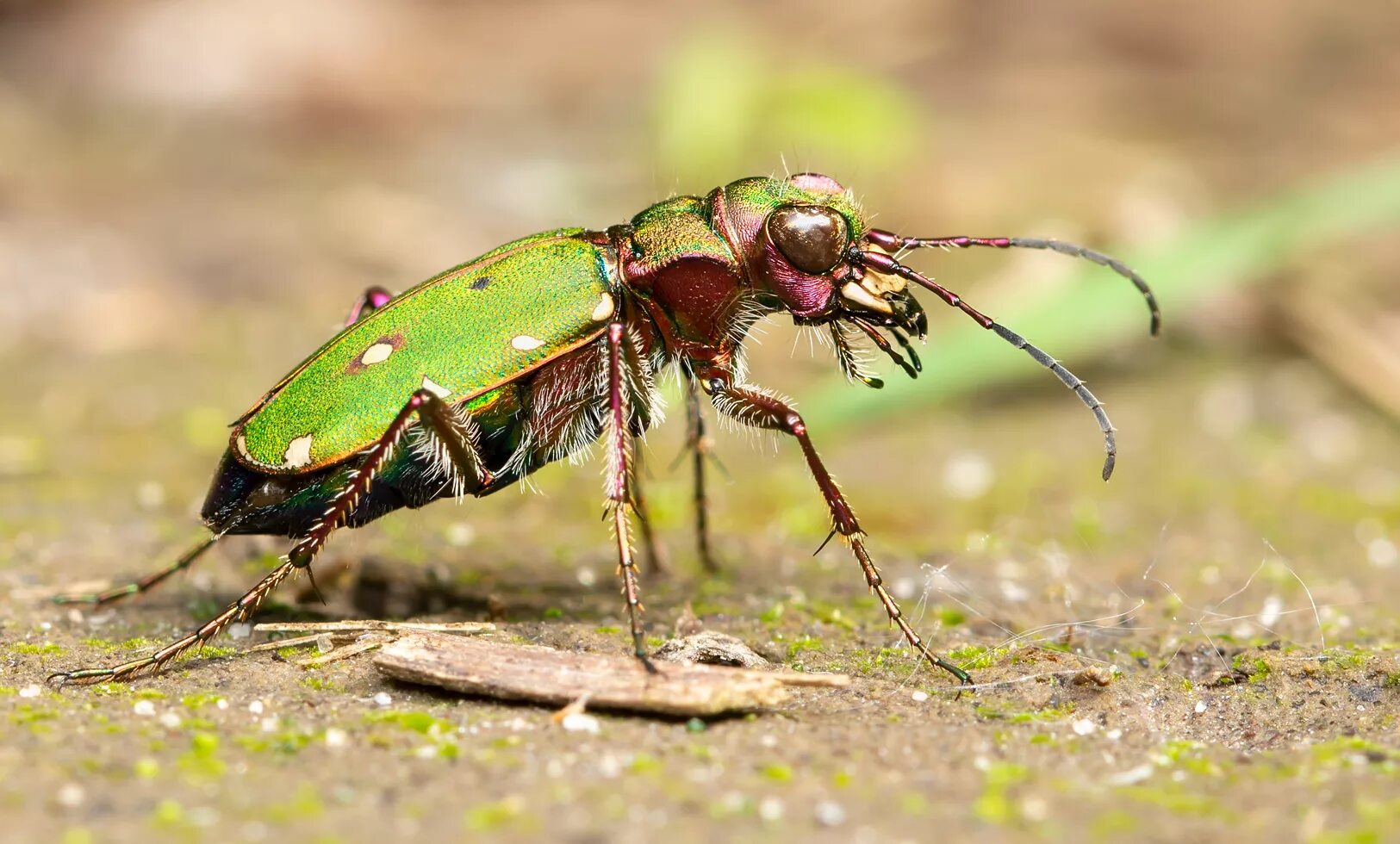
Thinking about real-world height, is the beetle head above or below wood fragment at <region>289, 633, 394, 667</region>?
above

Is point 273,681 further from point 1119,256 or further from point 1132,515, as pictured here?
point 1119,256

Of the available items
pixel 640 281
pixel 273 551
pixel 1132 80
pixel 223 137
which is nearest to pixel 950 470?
pixel 640 281

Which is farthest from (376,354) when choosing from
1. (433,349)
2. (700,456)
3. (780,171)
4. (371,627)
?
(780,171)

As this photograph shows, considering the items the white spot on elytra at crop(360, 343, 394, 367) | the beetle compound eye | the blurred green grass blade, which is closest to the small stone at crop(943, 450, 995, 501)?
the blurred green grass blade

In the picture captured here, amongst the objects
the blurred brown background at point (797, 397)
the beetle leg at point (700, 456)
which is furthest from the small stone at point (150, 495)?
the beetle leg at point (700, 456)

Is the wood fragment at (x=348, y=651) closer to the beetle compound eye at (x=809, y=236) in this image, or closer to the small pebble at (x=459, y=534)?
the small pebble at (x=459, y=534)

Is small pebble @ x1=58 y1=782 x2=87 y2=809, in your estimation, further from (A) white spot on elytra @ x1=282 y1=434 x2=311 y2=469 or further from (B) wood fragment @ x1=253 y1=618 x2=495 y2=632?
(A) white spot on elytra @ x1=282 y1=434 x2=311 y2=469

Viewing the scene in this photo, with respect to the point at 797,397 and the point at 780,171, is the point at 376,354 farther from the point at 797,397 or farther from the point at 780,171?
the point at 797,397
